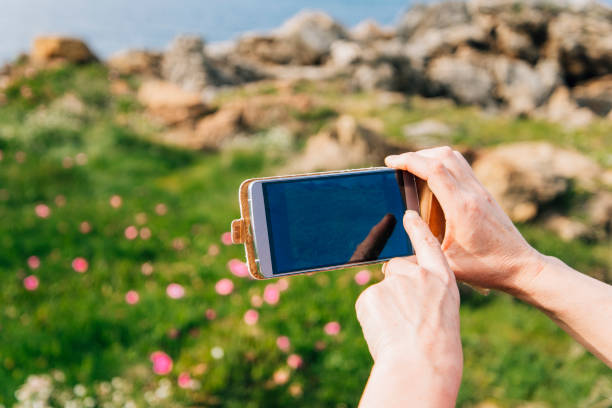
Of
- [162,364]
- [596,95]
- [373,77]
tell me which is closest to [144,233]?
[162,364]

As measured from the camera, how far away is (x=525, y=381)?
2.78 metres

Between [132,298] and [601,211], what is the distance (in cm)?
591

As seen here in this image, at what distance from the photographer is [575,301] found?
152 centimetres

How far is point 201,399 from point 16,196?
416 centimetres

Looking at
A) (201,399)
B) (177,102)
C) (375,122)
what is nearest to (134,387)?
(201,399)

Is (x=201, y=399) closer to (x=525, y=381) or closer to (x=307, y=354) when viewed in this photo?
(x=307, y=354)

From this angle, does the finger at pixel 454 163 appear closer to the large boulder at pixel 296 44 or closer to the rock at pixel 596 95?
the large boulder at pixel 296 44

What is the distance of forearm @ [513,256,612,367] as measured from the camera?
4.80 feet

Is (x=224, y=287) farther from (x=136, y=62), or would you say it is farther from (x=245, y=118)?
(x=136, y=62)

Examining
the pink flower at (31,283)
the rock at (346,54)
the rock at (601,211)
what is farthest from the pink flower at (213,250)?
the rock at (346,54)

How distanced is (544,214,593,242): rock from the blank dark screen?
4.44 metres

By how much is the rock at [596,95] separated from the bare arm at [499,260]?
84.5 feet

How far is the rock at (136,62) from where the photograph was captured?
530 inches

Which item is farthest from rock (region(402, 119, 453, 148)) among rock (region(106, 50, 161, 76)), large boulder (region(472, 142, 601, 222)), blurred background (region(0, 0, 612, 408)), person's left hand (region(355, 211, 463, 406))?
rock (region(106, 50, 161, 76))
